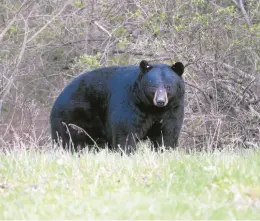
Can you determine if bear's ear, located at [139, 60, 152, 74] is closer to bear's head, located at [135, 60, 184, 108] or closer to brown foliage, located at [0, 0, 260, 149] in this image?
bear's head, located at [135, 60, 184, 108]

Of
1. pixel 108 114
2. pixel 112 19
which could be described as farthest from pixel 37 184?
pixel 112 19

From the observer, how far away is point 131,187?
5.48 metres

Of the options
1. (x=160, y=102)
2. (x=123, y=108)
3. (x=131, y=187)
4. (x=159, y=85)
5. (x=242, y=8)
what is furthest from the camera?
(x=242, y=8)

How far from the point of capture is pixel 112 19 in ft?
48.7

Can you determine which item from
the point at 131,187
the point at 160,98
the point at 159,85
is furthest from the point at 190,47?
the point at 131,187

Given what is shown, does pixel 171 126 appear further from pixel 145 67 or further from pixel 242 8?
pixel 242 8

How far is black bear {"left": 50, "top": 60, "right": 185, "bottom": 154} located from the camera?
855 centimetres

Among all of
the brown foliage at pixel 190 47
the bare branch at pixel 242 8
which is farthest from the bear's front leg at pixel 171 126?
the bare branch at pixel 242 8

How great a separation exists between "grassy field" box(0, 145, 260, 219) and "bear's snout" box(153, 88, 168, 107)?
1.48 metres

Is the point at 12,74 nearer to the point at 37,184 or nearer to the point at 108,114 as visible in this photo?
the point at 108,114

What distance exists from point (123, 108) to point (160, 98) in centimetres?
74

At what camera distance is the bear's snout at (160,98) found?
820 cm

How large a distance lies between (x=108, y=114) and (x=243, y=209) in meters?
4.28

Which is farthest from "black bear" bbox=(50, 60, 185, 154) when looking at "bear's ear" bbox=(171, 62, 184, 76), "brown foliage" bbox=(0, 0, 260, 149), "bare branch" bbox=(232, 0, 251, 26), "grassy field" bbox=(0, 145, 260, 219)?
"bare branch" bbox=(232, 0, 251, 26)
